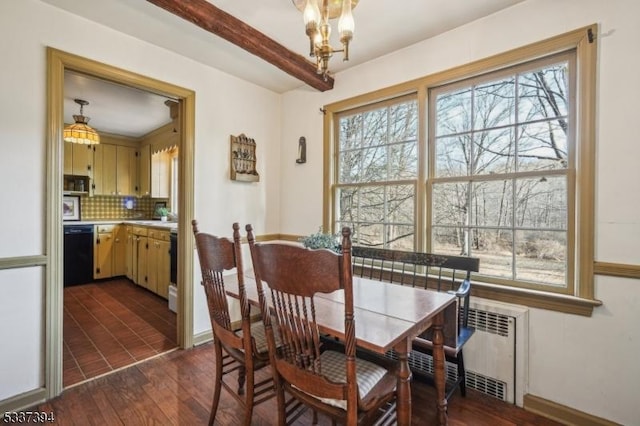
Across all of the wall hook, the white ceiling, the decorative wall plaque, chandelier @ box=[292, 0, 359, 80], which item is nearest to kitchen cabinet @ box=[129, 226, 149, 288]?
the decorative wall plaque

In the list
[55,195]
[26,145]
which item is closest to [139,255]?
[55,195]

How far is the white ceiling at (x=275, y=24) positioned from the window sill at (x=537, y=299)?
186 centimetres

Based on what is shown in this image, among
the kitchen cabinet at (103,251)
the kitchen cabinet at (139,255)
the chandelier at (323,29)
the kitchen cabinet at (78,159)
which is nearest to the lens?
the chandelier at (323,29)

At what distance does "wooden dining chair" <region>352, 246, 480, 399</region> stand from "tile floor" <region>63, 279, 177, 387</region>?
1.95 metres

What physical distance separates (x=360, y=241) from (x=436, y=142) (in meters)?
1.09

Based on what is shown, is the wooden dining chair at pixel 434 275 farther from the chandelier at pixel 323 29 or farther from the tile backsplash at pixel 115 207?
the tile backsplash at pixel 115 207

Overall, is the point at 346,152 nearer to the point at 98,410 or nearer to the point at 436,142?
the point at 436,142

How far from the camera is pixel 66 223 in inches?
179

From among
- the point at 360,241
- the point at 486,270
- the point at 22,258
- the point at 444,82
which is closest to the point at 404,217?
the point at 360,241

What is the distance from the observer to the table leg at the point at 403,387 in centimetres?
126

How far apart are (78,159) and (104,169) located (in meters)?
0.38

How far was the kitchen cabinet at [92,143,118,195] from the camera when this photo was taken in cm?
500

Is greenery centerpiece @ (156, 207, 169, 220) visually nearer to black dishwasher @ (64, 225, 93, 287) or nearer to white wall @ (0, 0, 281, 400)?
black dishwasher @ (64, 225, 93, 287)

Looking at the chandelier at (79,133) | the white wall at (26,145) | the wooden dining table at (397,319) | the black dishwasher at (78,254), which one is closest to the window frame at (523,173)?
the wooden dining table at (397,319)
